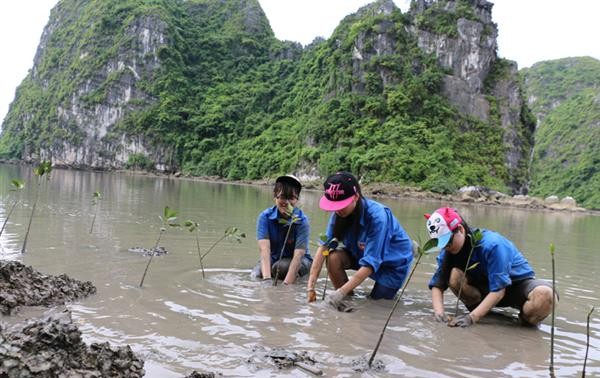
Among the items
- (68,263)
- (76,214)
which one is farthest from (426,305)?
(76,214)

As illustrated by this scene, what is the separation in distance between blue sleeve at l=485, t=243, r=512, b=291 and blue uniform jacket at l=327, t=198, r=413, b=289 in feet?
Answer: 2.90

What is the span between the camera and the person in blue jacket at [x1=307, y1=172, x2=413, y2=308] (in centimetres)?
422

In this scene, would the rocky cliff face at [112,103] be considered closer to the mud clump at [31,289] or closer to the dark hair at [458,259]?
the mud clump at [31,289]

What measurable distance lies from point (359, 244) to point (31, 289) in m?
2.74

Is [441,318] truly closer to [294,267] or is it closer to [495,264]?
[495,264]

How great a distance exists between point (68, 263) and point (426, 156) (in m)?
41.9

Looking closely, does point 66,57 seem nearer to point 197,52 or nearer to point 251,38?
point 197,52

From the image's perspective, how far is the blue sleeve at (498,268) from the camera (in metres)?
3.87

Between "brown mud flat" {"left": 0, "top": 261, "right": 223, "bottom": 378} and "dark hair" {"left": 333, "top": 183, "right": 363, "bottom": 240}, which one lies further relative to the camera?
"dark hair" {"left": 333, "top": 183, "right": 363, "bottom": 240}

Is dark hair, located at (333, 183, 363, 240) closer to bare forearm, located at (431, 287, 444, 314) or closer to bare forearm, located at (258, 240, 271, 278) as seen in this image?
bare forearm, located at (431, 287, 444, 314)

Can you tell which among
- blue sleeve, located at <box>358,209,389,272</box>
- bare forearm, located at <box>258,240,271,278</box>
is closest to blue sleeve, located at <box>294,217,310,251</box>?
bare forearm, located at <box>258,240,271,278</box>

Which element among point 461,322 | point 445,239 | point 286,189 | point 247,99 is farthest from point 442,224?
point 247,99

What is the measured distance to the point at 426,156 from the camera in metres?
45.0

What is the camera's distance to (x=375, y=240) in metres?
4.31
